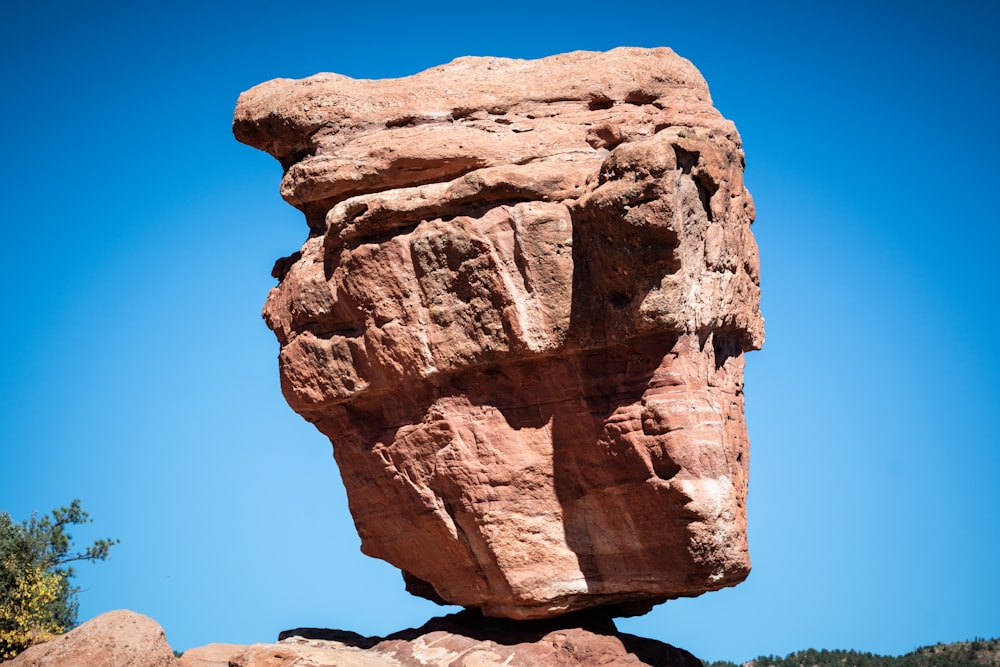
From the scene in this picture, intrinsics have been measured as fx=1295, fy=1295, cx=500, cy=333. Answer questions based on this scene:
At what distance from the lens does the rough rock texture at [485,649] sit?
61.0 ft

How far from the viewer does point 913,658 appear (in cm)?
3083

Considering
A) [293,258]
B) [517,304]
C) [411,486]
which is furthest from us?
[293,258]

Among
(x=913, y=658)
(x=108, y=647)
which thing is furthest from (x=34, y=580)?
(x=913, y=658)

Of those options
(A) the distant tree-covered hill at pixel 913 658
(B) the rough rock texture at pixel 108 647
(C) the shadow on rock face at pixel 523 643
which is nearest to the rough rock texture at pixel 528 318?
(C) the shadow on rock face at pixel 523 643

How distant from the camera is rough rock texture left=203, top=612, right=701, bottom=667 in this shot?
18594 mm

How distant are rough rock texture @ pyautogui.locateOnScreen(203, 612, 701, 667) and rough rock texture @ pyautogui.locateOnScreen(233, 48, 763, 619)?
1.51ft

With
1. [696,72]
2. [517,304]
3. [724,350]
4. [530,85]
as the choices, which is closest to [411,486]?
[517,304]

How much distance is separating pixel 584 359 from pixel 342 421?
4446 mm

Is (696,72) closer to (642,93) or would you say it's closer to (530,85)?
(642,93)

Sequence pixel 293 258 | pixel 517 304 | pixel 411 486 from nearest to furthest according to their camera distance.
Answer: pixel 517 304, pixel 411 486, pixel 293 258

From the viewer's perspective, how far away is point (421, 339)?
18922 millimetres

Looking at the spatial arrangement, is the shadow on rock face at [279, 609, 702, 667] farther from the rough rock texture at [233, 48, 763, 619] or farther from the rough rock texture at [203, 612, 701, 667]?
the rough rock texture at [233, 48, 763, 619]

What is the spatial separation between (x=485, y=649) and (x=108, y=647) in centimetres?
544

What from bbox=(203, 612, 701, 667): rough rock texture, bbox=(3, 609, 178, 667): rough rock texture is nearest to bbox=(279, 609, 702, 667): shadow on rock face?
bbox=(203, 612, 701, 667): rough rock texture
